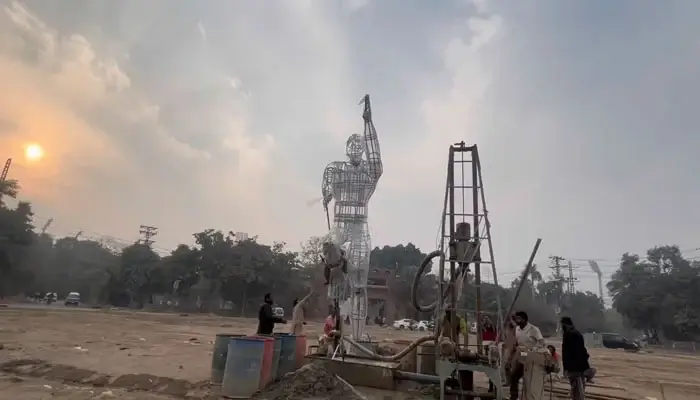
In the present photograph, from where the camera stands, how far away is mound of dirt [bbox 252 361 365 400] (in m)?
7.07

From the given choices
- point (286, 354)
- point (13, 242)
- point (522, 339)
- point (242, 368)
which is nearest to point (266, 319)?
point (286, 354)

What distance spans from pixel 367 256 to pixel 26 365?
10582mm

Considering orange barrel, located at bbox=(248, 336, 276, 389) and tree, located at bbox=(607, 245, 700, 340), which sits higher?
tree, located at bbox=(607, 245, 700, 340)

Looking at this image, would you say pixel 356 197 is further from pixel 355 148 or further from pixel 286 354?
pixel 286 354

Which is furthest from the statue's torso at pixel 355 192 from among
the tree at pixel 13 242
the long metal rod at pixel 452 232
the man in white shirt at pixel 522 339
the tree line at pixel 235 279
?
the tree at pixel 13 242

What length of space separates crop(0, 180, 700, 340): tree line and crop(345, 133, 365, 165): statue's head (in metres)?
26.2

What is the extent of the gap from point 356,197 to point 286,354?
27.3 ft

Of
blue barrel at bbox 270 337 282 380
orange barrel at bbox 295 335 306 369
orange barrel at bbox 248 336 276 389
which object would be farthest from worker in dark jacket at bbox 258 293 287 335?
orange barrel at bbox 248 336 276 389

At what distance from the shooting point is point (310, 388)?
7191mm

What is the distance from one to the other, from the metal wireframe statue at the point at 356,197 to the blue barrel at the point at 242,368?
833cm

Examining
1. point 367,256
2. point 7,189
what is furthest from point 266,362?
point 7,189

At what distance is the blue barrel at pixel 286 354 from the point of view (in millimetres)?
8896

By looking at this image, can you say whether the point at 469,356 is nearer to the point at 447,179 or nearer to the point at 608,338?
the point at 447,179

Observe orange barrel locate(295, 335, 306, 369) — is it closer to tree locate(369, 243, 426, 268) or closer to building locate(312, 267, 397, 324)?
building locate(312, 267, 397, 324)
